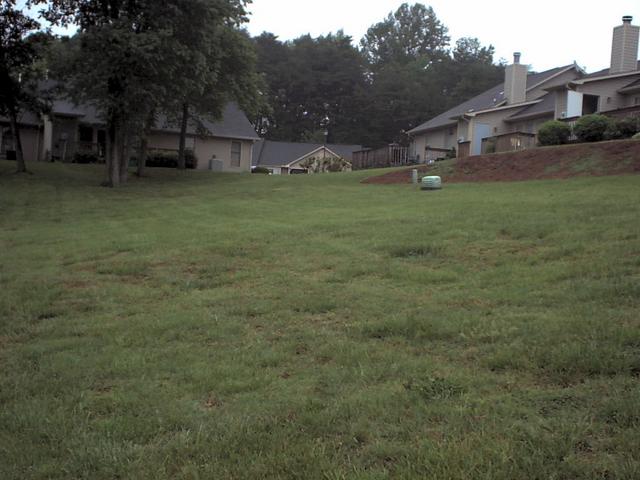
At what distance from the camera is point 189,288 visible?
283 inches

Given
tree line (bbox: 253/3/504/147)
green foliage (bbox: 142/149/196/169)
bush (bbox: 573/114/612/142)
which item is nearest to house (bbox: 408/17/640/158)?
bush (bbox: 573/114/612/142)

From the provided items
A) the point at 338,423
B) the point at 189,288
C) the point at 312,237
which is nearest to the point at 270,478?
the point at 338,423

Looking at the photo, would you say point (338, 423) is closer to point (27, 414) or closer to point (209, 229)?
point (27, 414)

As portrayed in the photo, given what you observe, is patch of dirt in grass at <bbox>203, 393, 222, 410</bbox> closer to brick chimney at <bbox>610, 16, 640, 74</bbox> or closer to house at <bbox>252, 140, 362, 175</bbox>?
brick chimney at <bbox>610, 16, 640, 74</bbox>

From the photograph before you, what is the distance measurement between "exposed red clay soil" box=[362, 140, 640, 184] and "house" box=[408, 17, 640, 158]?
434 cm

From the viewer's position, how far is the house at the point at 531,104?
→ 86.3 ft

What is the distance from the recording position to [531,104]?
3259cm

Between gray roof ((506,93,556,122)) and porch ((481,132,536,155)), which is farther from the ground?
gray roof ((506,93,556,122))

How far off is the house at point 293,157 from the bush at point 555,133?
28.5 metres

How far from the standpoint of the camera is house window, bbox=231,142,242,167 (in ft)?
133

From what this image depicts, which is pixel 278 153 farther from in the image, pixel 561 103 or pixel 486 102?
pixel 561 103

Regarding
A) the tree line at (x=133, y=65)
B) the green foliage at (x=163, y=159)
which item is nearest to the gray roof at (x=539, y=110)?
the tree line at (x=133, y=65)

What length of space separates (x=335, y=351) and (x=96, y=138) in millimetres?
36323

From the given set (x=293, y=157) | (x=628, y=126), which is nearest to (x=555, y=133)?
(x=628, y=126)
